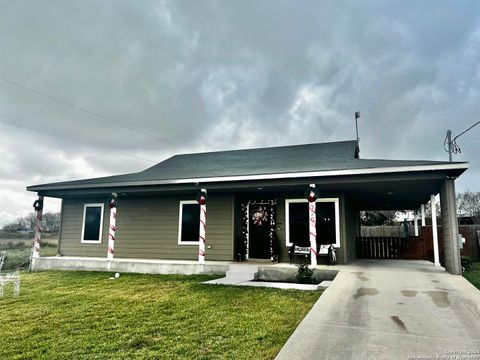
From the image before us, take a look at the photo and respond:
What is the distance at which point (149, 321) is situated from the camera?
14.8 feet

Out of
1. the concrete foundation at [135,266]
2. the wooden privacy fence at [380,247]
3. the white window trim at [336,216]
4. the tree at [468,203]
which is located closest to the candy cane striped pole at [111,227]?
the concrete foundation at [135,266]

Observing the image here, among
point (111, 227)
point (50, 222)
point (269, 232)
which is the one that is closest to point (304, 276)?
point (269, 232)

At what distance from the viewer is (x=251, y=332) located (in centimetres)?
389

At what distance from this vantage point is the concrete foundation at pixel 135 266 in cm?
895

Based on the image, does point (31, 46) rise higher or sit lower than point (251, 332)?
higher

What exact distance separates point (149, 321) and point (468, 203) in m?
30.7

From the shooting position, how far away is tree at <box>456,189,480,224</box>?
2688cm

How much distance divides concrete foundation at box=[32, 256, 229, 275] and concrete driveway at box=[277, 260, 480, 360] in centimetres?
400

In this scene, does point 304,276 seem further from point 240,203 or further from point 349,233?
point 349,233

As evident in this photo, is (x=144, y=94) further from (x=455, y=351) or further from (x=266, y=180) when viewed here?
(x=455, y=351)

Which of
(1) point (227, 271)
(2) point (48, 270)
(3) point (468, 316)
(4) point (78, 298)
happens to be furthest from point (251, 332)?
(2) point (48, 270)

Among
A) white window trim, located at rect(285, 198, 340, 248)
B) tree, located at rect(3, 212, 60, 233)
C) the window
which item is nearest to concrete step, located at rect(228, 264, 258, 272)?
white window trim, located at rect(285, 198, 340, 248)

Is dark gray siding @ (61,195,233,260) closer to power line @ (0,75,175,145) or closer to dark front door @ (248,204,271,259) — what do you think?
dark front door @ (248,204,271,259)

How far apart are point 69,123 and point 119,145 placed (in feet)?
12.2
